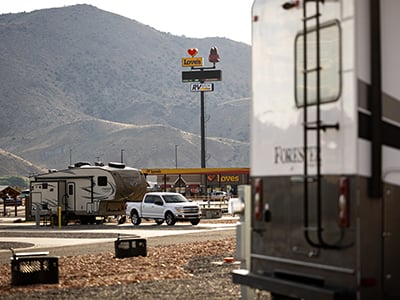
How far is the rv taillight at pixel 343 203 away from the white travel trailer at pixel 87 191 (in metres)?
34.0

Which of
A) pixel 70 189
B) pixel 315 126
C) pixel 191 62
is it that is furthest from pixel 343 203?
pixel 191 62

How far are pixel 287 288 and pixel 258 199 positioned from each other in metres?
1.22

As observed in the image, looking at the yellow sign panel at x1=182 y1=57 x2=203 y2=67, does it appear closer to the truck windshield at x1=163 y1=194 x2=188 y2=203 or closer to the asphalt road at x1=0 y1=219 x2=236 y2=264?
the truck windshield at x1=163 y1=194 x2=188 y2=203

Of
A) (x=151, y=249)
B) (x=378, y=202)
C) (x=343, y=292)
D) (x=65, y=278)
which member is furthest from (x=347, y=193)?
(x=151, y=249)

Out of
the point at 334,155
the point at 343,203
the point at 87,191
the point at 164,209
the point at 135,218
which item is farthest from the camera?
the point at 87,191

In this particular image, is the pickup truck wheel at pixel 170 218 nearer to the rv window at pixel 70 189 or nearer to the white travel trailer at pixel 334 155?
the rv window at pixel 70 189

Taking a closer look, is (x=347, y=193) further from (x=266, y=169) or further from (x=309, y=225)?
(x=266, y=169)

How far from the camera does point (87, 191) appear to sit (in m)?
42.2

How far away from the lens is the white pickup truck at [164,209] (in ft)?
130

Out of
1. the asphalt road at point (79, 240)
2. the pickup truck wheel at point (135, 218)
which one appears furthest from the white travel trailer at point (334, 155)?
the pickup truck wheel at point (135, 218)

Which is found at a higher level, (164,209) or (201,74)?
(201,74)

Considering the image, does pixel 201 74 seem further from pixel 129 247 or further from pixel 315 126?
pixel 315 126

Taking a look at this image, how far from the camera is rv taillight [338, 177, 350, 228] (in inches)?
303

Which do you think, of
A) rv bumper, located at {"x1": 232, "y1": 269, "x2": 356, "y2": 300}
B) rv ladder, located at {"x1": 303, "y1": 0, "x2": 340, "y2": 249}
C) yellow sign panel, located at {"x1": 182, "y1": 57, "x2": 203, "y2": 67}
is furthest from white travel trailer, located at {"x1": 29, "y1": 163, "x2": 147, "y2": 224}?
yellow sign panel, located at {"x1": 182, "y1": 57, "x2": 203, "y2": 67}
